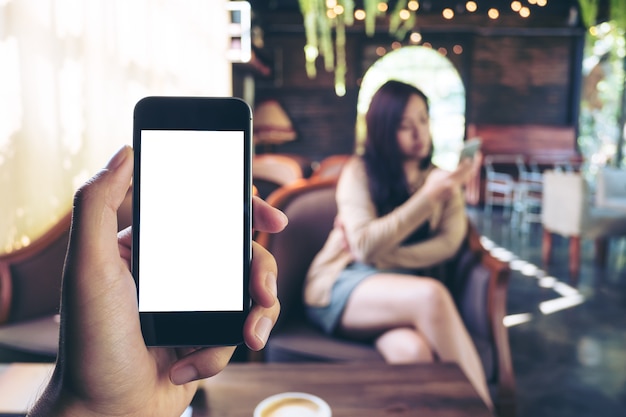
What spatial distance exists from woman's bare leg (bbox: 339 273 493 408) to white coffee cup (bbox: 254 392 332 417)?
2.19 feet

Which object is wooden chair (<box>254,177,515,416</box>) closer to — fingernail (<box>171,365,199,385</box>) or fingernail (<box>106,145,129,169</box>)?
fingernail (<box>171,365,199,385</box>)

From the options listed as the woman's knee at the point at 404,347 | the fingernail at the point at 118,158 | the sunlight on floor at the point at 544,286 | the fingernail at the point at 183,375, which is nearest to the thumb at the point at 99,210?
the fingernail at the point at 118,158

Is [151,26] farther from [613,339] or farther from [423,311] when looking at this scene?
[613,339]

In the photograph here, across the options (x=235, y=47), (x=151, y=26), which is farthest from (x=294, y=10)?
(x=151, y=26)

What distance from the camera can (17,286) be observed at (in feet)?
5.97

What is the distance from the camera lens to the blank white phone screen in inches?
23.1

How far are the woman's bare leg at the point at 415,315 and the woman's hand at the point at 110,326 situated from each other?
34.0 inches

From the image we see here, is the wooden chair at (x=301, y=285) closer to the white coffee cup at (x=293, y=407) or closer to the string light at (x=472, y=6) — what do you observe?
the white coffee cup at (x=293, y=407)

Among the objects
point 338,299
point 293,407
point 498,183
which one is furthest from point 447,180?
point 498,183

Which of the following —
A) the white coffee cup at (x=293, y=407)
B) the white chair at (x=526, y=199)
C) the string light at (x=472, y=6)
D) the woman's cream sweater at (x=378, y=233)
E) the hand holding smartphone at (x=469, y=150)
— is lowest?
the white chair at (x=526, y=199)

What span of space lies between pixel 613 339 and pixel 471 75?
6.18 m

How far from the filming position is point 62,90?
2.16 meters

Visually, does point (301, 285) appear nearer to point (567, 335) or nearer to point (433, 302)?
point (433, 302)

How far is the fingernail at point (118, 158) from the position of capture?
1.63ft
